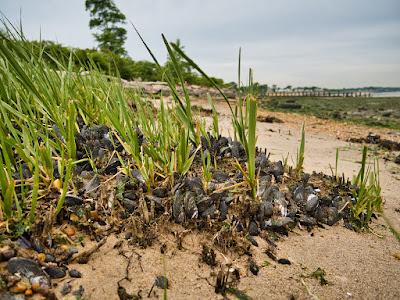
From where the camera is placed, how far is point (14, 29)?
1785mm

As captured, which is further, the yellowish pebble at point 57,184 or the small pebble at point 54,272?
the yellowish pebble at point 57,184

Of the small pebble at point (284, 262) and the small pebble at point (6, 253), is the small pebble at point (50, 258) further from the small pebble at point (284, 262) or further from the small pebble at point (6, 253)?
the small pebble at point (284, 262)

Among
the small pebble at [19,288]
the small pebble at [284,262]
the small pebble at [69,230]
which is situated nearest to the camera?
the small pebble at [19,288]

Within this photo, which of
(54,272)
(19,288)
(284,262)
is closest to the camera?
(19,288)

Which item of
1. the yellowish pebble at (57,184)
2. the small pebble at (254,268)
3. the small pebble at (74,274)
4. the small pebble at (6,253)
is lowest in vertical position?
the small pebble at (254,268)

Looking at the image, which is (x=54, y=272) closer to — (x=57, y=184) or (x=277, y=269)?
(x=57, y=184)

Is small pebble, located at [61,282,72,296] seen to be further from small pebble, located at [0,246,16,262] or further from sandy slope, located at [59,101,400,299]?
small pebble, located at [0,246,16,262]

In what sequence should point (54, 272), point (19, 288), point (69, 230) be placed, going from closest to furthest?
point (19, 288) < point (54, 272) < point (69, 230)

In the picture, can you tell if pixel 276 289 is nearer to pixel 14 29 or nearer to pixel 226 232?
pixel 226 232

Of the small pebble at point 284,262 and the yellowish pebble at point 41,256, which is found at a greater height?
the yellowish pebble at point 41,256

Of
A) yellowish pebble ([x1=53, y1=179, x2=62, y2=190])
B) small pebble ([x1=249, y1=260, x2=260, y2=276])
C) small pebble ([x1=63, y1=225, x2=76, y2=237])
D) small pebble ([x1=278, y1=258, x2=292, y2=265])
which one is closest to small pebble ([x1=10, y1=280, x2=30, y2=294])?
small pebble ([x1=63, y1=225, x2=76, y2=237])

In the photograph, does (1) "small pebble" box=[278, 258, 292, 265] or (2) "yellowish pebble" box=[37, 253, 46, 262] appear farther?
(1) "small pebble" box=[278, 258, 292, 265]

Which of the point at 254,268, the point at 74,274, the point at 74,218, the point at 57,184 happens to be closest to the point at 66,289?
the point at 74,274

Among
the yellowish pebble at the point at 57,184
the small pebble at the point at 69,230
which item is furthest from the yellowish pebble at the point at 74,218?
the yellowish pebble at the point at 57,184
